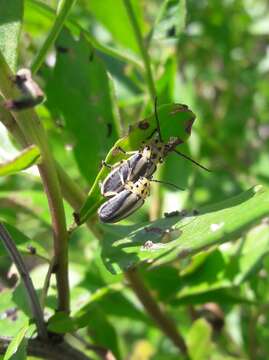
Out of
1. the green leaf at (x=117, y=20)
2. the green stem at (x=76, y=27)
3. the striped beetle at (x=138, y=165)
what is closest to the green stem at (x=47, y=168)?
the striped beetle at (x=138, y=165)

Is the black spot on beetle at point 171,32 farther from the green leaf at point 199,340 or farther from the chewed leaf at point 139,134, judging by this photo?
the green leaf at point 199,340

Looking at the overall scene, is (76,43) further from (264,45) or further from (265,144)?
(264,45)

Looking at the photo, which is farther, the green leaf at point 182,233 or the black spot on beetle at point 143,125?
the black spot on beetle at point 143,125

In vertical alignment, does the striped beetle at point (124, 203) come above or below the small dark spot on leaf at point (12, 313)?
above

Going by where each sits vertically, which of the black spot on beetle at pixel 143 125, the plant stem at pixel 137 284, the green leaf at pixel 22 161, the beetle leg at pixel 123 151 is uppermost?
the green leaf at pixel 22 161

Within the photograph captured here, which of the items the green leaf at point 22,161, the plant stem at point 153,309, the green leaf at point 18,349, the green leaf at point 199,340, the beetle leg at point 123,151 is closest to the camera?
the green leaf at point 22,161

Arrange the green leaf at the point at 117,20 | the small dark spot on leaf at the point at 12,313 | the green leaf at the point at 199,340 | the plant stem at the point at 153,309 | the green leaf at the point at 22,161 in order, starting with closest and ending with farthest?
1. the green leaf at the point at 22,161
2. the small dark spot on leaf at the point at 12,313
3. the plant stem at the point at 153,309
4. the green leaf at the point at 199,340
5. the green leaf at the point at 117,20

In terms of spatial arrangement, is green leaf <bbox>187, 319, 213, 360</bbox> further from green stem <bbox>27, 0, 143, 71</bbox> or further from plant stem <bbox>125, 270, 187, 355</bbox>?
green stem <bbox>27, 0, 143, 71</bbox>
